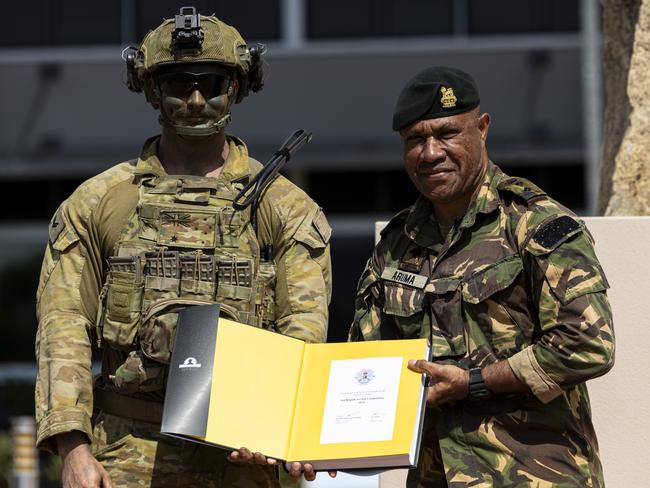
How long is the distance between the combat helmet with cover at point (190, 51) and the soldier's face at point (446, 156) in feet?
1.85

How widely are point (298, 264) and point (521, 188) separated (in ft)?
2.21

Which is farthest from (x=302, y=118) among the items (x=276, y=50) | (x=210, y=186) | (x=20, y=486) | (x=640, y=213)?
(x=210, y=186)

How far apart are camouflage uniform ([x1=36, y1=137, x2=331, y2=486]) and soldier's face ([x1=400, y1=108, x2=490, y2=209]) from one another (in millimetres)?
400

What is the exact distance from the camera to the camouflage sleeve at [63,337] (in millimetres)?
3902

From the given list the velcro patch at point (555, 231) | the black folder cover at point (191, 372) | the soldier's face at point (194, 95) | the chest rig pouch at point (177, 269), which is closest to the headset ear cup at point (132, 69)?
Answer: the soldier's face at point (194, 95)

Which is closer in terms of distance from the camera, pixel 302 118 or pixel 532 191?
pixel 532 191

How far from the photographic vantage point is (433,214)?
399 cm

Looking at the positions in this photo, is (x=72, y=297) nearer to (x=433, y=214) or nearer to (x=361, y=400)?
(x=361, y=400)

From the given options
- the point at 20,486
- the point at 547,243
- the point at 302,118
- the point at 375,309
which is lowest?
the point at 20,486

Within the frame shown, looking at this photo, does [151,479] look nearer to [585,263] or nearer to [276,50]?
[585,263]

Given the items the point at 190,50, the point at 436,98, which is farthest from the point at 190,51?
the point at 436,98

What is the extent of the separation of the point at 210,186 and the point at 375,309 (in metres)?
0.58

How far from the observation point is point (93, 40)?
583 inches

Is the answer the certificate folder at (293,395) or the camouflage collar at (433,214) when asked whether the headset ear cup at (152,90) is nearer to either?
the certificate folder at (293,395)
